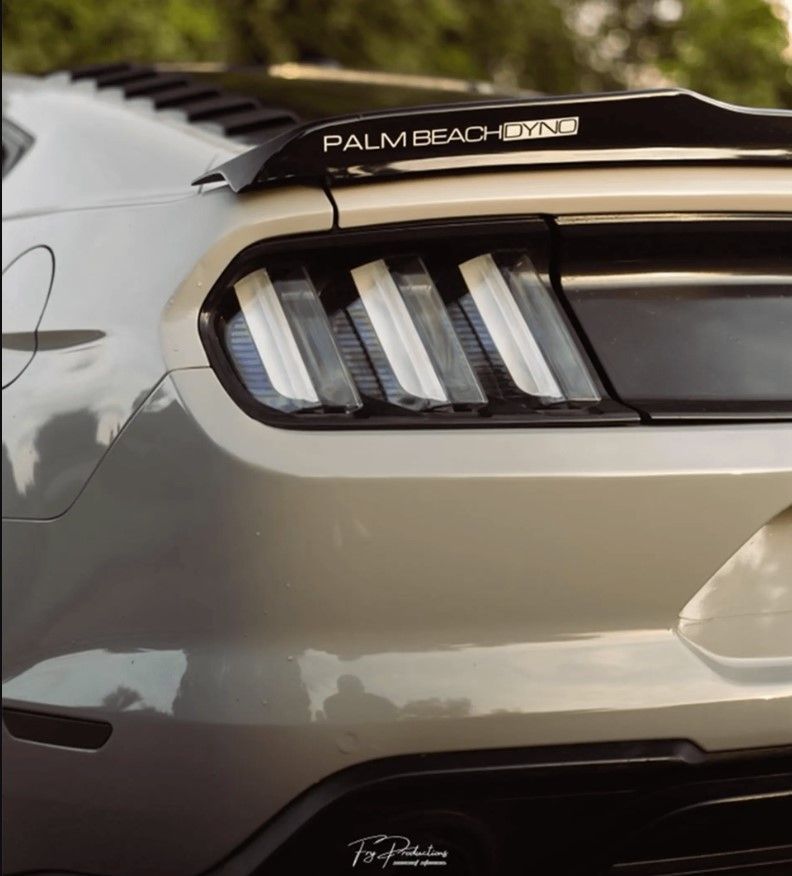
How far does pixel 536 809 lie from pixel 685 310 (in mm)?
661

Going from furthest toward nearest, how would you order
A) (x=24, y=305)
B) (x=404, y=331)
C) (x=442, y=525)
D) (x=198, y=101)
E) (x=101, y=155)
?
(x=198, y=101), (x=101, y=155), (x=24, y=305), (x=404, y=331), (x=442, y=525)

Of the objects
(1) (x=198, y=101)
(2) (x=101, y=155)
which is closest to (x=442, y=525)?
(2) (x=101, y=155)

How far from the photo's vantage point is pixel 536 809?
1632 mm

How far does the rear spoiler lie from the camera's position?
1.60 metres

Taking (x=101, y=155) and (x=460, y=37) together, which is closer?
(x=101, y=155)

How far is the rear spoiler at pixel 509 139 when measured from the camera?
63.1 inches

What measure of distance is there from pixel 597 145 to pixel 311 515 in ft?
1.94

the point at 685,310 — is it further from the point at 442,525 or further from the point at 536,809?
the point at 536,809

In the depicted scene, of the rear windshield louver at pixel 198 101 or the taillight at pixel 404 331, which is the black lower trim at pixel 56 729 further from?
the rear windshield louver at pixel 198 101

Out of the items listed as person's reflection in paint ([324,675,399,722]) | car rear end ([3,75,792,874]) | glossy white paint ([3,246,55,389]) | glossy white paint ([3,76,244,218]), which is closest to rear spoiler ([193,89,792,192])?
car rear end ([3,75,792,874])

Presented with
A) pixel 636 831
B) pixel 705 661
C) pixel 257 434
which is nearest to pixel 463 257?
pixel 257 434

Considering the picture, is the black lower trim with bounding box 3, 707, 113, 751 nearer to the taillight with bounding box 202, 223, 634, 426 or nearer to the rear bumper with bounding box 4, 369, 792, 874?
the rear bumper with bounding box 4, 369, 792, 874

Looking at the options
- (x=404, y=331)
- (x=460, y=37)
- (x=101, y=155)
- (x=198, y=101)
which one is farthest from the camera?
(x=460, y=37)

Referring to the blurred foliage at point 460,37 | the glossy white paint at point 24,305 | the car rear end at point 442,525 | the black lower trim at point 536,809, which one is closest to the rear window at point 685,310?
the car rear end at point 442,525
